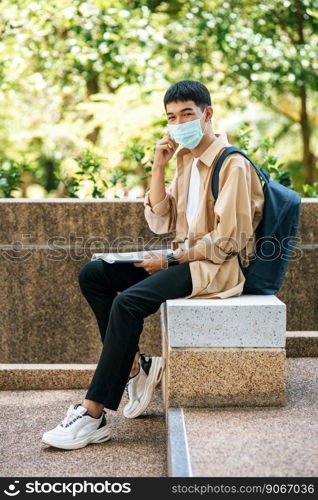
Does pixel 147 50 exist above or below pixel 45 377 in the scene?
above

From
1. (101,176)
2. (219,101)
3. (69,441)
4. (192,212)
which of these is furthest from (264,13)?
(69,441)

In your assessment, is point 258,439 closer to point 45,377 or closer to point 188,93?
point 188,93

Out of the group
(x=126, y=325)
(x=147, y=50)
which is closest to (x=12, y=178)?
(x=126, y=325)

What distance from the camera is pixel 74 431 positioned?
159 inches

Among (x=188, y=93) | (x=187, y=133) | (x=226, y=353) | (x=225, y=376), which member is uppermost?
(x=188, y=93)

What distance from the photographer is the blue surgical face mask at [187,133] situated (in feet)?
14.0

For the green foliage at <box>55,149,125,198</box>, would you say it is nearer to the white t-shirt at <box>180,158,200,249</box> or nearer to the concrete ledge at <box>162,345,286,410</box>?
the white t-shirt at <box>180,158,200,249</box>

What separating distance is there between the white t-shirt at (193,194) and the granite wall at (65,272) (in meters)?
1.20

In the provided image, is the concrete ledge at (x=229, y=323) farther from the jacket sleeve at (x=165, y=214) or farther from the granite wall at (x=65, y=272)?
the granite wall at (x=65, y=272)

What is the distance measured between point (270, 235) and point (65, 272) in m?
1.98

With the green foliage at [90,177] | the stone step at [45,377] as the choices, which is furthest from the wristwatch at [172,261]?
the green foliage at [90,177]

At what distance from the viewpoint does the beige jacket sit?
4.09 m

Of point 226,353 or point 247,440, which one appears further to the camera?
point 226,353
